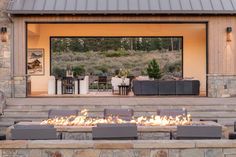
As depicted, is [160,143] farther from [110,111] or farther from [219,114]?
[219,114]

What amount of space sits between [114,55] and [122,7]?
27.2ft

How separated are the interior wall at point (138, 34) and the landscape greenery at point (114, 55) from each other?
2.09ft

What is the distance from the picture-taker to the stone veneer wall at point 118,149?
7387 mm

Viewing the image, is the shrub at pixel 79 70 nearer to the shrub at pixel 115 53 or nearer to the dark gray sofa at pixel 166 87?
the shrub at pixel 115 53

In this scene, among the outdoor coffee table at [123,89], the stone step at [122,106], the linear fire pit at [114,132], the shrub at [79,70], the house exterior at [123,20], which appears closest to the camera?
the linear fire pit at [114,132]

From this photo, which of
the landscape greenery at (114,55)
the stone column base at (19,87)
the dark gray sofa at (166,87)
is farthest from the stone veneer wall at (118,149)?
the landscape greenery at (114,55)

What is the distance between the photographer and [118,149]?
293 inches

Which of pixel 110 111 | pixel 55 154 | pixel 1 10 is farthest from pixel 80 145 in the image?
pixel 1 10

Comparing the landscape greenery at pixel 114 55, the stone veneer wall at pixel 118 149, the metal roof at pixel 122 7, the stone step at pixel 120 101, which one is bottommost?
the stone veneer wall at pixel 118 149

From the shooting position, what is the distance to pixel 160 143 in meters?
7.41

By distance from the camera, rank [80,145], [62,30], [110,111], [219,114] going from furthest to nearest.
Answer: [62,30] → [219,114] → [110,111] → [80,145]

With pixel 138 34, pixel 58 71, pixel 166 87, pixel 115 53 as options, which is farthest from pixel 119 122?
Answer: pixel 115 53

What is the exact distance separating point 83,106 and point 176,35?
9.19m

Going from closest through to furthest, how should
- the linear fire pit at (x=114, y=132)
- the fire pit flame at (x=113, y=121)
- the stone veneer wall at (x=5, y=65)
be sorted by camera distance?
the linear fire pit at (x=114, y=132) → the fire pit flame at (x=113, y=121) → the stone veneer wall at (x=5, y=65)
